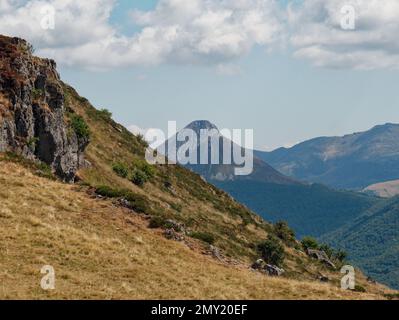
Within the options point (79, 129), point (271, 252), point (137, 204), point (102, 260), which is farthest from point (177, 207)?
point (102, 260)

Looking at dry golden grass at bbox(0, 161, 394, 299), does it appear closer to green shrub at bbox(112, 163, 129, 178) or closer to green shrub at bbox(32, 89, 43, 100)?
green shrub at bbox(32, 89, 43, 100)

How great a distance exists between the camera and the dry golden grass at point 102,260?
26375 mm

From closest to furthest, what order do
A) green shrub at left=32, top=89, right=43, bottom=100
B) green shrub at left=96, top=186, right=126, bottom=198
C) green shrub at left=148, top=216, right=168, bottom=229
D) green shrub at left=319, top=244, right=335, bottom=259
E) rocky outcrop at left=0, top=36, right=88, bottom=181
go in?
1. green shrub at left=148, top=216, right=168, bottom=229
2. green shrub at left=96, top=186, right=126, bottom=198
3. rocky outcrop at left=0, top=36, right=88, bottom=181
4. green shrub at left=32, top=89, right=43, bottom=100
5. green shrub at left=319, top=244, right=335, bottom=259

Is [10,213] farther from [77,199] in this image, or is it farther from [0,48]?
[0,48]

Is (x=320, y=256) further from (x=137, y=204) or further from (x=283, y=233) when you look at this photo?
(x=137, y=204)

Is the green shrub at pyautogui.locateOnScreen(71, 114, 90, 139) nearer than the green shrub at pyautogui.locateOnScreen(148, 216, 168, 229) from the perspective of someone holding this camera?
No

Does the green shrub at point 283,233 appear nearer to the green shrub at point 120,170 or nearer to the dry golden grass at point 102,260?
the green shrub at point 120,170

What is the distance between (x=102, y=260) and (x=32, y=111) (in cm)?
2833

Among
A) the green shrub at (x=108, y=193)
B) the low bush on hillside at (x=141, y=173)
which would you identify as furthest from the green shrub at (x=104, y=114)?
the green shrub at (x=108, y=193)

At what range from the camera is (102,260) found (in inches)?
1201

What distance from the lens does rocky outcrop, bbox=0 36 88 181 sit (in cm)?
5147

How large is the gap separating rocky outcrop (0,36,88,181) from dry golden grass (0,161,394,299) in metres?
11.3

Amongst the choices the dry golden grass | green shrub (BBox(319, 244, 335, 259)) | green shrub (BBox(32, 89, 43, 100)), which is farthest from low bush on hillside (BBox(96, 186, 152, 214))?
green shrub (BBox(319, 244, 335, 259))
